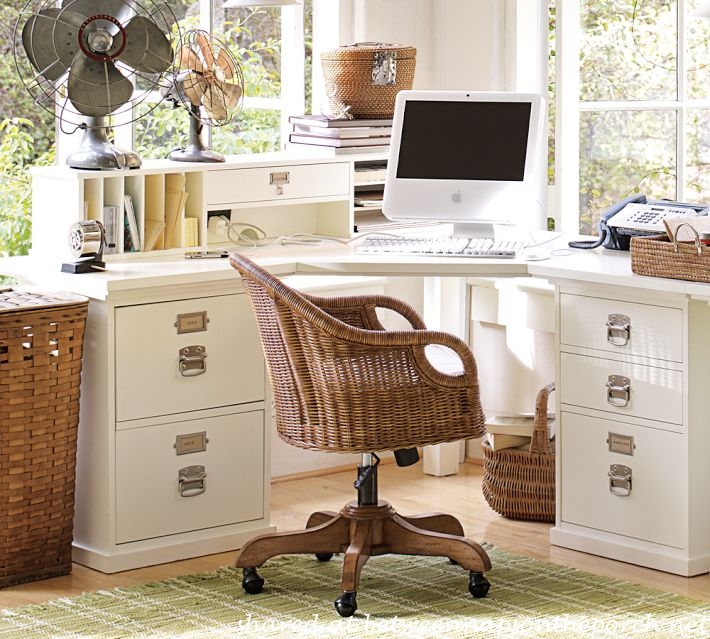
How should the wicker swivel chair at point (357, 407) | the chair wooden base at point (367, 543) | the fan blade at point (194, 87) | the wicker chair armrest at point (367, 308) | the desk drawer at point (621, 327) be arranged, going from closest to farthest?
the wicker swivel chair at point (357, 407) → the chair wooden base at point (367, 543) → the desk drawer at point (621, 327) → the wicker chair armrest at point (367, 308) → the fan blade at point (194, 87)

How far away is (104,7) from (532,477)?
1.64 m

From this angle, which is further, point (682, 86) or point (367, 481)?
point (682, 86)

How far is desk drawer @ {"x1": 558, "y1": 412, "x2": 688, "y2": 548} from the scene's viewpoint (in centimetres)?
346

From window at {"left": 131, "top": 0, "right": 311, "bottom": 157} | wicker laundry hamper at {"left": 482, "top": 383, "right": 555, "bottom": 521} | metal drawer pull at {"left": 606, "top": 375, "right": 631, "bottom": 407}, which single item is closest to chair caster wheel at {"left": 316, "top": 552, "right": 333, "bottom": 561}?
wicker laundry hamper at {"left": 482, "top": 383, "right": 555, "bottom": 521}

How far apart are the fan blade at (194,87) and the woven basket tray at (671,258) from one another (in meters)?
1.24

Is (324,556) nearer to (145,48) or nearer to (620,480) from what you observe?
(620,480)

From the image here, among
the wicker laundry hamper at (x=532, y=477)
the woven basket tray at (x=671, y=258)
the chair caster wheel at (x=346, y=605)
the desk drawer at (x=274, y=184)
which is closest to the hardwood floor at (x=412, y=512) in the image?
the wicker laundry hamper at (x=532, y=477)

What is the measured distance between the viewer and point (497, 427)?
13.2 ft

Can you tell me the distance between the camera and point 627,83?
4.52 metres

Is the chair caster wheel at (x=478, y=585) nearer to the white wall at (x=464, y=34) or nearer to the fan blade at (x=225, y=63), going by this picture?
the fan blade at (x=225, y=63)

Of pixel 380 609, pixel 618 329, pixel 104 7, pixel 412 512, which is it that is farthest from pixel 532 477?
pixel 104 7

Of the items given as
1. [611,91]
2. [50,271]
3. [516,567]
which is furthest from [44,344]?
[611,91]

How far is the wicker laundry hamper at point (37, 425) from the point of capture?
334 centimetres

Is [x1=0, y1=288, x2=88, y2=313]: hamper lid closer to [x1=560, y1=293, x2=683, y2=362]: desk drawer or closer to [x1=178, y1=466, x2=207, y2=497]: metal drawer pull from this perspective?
[x1=178, y1=466, x2=207, y2=497]: metal drawer pull
